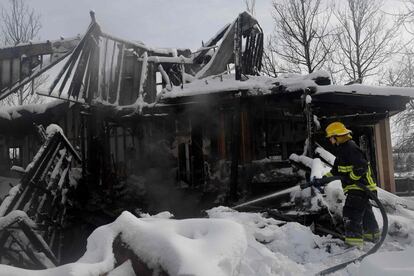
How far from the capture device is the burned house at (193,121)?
29.8ft

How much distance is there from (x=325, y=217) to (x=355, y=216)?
798 mm

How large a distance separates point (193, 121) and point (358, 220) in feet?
19.5

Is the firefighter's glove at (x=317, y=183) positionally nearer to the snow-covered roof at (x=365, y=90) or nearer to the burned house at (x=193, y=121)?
the burned house at (x=193, y=121)

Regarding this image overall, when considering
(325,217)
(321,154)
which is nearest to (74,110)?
(321,154)

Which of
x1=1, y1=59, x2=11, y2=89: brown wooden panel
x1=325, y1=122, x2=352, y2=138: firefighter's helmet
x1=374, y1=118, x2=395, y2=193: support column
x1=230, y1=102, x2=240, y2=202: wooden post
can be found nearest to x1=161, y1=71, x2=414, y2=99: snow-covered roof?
x1=230, y1=102, x2=240, y2=202: wooden post

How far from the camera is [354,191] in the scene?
5.12 metres

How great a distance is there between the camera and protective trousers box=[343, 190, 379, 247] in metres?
4.89

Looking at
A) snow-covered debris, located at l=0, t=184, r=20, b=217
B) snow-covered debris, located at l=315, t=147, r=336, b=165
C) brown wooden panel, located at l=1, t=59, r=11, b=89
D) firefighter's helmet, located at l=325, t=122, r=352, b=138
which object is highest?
brown wooden panel, located at l=1, t=59, r=11, b=89

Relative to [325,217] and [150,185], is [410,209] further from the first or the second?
[150,185]

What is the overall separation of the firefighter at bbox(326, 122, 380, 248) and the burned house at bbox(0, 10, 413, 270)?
2769 millimetres

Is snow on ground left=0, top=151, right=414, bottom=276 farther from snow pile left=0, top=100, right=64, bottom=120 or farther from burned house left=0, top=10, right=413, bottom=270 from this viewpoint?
snow pile left=0, top=100, right=64, bottom=120

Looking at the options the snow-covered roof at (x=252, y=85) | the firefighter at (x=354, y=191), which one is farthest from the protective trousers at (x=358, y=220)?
the snow-covered roof at (x=252, y=85)

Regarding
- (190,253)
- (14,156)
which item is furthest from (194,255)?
(14,156)

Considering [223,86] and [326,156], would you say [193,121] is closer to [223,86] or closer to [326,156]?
[223,86]
